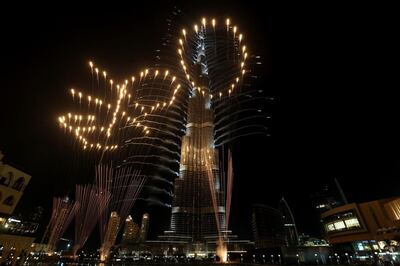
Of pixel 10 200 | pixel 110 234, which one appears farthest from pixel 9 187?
pixel 110 234

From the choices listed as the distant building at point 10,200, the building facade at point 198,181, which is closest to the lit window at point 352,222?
the building facade at point 198,181

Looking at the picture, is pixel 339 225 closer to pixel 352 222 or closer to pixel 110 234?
pixel 352 222

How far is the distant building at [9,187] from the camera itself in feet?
122

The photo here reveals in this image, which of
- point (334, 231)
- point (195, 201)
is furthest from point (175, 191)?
point (334, 231)

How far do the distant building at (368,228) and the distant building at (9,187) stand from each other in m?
73.9

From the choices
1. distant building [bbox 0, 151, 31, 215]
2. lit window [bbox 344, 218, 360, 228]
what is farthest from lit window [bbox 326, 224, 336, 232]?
distant building [bbox 0, 151, 31, 215]

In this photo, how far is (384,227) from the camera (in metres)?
63.6

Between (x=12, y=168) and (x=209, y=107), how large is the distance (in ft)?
449

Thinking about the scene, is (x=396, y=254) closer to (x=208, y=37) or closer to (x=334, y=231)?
(x=334, y=231)

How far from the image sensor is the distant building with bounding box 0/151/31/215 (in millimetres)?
37312

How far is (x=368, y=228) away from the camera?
2667 inches

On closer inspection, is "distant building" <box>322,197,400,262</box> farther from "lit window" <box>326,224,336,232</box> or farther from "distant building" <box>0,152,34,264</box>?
"distant building" <box>0,152,34,264</box>

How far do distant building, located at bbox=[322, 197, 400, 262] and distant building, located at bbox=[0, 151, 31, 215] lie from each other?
73858 mm

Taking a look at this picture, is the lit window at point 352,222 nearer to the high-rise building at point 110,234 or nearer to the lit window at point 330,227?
the lit window at point 330,227
